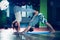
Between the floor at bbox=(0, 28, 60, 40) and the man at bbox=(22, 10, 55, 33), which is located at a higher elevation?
the man at bbox=(22, 10, 55, 33)

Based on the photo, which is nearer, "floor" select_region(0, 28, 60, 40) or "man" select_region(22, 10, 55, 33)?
"floor" select_region(0, 28, 60, 40)

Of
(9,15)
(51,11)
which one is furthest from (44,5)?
(9,15)

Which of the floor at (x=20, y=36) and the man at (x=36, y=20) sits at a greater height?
the man at (x=36, y=20)

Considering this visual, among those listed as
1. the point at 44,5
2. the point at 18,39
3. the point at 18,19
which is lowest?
the point at 18,39

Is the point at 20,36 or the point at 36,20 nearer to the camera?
the point at 20,36

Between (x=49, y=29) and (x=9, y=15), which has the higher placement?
(x=9, y=15)

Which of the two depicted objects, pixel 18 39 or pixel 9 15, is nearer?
pixel 18 39

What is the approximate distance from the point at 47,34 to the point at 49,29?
0.53ft

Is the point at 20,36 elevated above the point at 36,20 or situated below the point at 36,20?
below

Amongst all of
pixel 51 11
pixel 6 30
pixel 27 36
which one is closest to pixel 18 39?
pixel 27 36

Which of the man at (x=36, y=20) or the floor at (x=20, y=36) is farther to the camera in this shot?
the man at (x=36, y=20)

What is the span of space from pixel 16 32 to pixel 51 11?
1069 millimetres

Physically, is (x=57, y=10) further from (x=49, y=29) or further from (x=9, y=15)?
(x=9, y=15)

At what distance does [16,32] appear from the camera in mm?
4953
